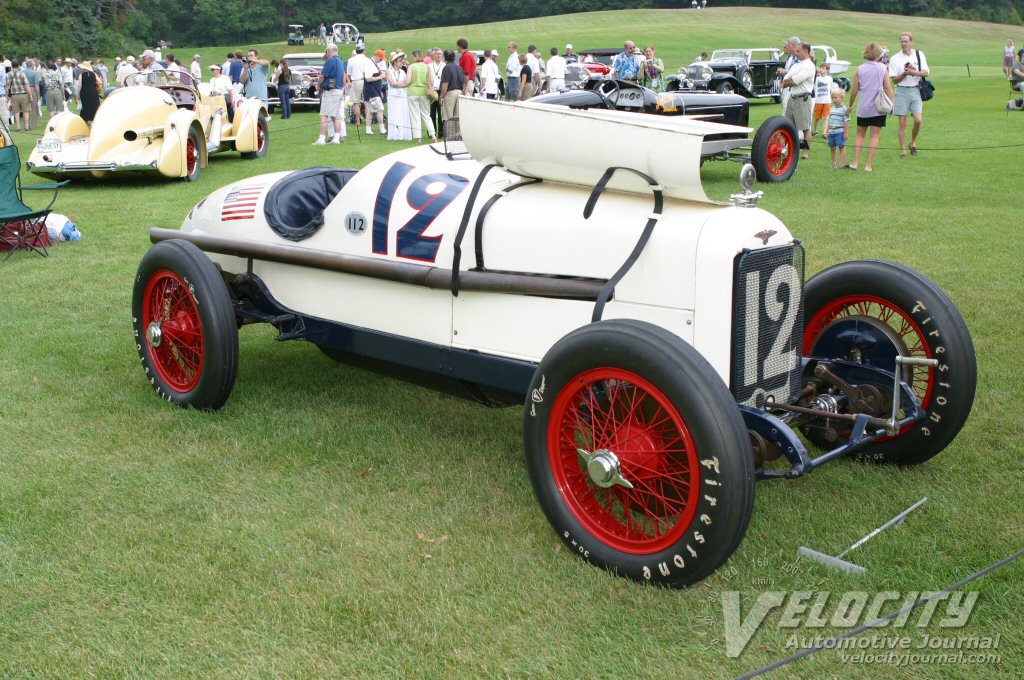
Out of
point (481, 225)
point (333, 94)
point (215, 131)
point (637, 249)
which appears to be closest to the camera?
point (637, 249)

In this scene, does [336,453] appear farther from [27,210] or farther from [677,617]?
[27,210]

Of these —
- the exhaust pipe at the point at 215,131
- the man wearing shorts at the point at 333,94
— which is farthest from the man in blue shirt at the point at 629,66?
the exhaust pipe at the point at 215,131

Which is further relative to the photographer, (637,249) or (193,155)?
(193,155)

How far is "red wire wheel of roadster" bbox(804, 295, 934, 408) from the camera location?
12.8ft

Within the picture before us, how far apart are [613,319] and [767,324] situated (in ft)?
2.25

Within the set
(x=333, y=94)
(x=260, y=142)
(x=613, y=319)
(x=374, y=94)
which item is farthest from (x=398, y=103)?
(x=613, y=319)

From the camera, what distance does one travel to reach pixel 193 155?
44.7 ft

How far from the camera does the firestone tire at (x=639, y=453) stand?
9.56 ft

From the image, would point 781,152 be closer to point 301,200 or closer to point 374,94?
point 301,200

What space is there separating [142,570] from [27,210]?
6.46 metres

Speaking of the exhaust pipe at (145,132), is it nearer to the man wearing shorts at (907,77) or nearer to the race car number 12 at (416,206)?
the race car number 12 at (416,206)

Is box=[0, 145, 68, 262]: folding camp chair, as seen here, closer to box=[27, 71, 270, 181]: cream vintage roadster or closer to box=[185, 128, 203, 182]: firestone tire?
box=[27, 71, 270, 181]: cream vintage roadster

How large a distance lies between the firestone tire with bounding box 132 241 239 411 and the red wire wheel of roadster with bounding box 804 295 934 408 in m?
2.81

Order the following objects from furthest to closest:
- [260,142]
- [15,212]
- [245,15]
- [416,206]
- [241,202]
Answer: [245,15] < [260,142] < [15,212] < [241,202] < [416,206]
